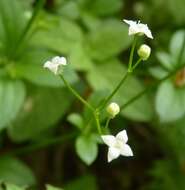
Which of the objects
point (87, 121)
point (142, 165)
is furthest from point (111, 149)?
point (142, 165)

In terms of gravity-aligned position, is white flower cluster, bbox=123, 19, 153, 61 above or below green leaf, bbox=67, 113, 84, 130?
above

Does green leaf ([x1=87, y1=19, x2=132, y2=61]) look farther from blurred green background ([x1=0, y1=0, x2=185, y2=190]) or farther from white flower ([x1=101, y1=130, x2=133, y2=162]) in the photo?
white flower ([x1=101, y1=130, x2=133, y2=162])

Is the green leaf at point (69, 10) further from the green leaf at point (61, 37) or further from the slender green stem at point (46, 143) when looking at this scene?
the slender green stem at point (46, 143)

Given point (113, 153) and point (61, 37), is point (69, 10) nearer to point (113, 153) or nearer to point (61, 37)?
point (61, 37)

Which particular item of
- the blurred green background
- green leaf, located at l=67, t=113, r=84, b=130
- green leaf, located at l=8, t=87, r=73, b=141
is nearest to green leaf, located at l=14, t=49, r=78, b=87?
the blurred green background

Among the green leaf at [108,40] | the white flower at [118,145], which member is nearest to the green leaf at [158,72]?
the green leaf at [108,40]

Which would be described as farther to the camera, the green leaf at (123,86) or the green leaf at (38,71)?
the green leaf at (123,86)

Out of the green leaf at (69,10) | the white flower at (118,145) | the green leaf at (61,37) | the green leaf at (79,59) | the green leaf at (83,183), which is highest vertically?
the green leaf at (69,10)
